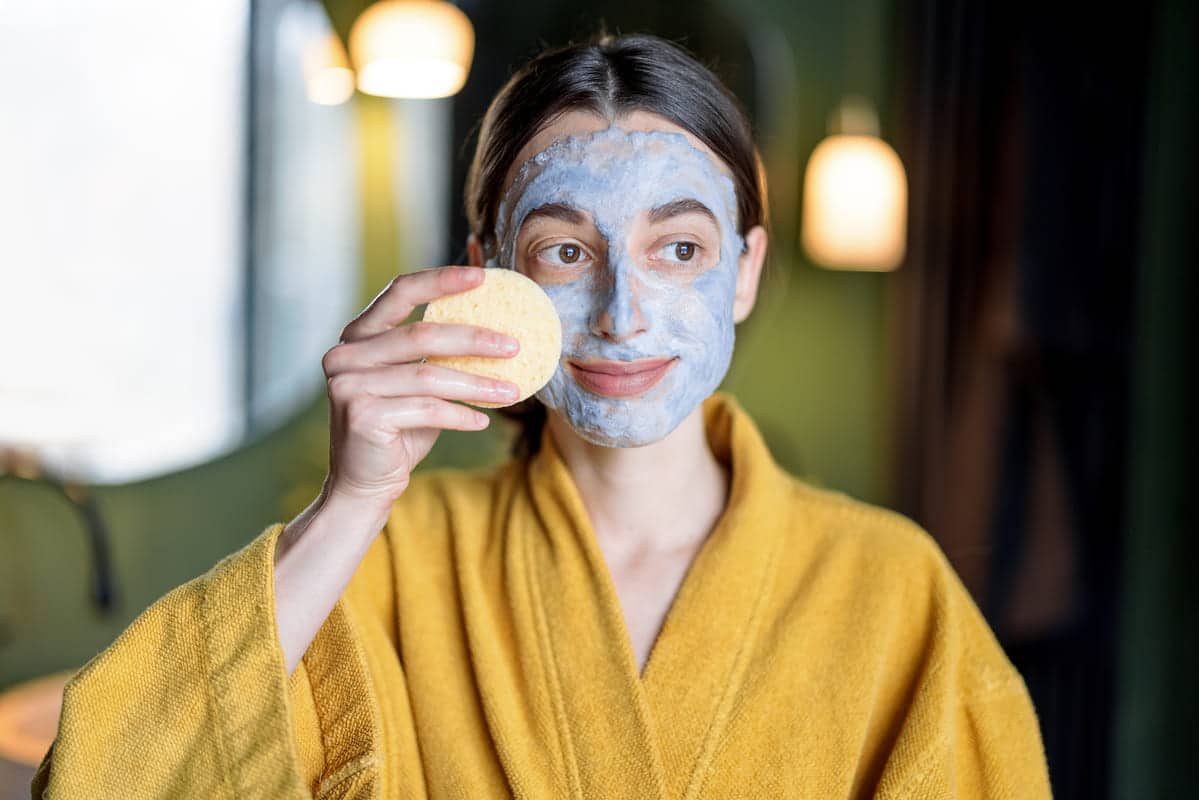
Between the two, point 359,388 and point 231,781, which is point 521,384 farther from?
point 231,781

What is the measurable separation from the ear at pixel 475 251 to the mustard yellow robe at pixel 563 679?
8.0 inches

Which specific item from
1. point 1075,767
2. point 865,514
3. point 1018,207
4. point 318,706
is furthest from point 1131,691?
point 318,706

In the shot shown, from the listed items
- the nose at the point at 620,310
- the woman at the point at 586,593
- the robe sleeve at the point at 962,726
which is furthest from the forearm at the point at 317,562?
the robe sleeve at the point at 962,726

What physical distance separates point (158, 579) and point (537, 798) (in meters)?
1.15

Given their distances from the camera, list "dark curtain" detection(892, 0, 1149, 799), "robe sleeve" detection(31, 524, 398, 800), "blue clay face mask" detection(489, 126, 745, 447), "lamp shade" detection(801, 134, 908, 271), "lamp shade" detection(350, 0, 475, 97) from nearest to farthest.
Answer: "robe sleeve" detection(31, 524, 398, 800), "blue clay face mask" detection(489, 126, 745, 447), "lamp shade" detection(350, 0, 475, 97), "dark curtain" detection(892, 0, 1149, 799), "lamp shade" detection(801, 134, 908, 271)

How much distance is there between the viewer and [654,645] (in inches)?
38.9

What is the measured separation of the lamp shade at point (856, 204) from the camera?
2.37 m

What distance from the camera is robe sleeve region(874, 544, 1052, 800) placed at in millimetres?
917

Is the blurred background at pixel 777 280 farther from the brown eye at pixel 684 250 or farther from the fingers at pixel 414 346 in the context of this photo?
the fingers at pixel 414 346

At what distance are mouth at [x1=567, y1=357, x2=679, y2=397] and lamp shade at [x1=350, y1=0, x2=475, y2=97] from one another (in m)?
1.18

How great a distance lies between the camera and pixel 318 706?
928 millimetres

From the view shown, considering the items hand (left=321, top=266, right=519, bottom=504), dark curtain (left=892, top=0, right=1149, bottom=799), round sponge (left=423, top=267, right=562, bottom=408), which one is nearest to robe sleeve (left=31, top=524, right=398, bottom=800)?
hand (left=321, top=266, right=519, bottom=504)

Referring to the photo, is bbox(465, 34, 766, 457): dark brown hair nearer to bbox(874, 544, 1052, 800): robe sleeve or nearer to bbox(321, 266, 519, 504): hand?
bbox(321, 266, 519, 504): hand

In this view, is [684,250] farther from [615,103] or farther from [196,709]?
[196,709]
